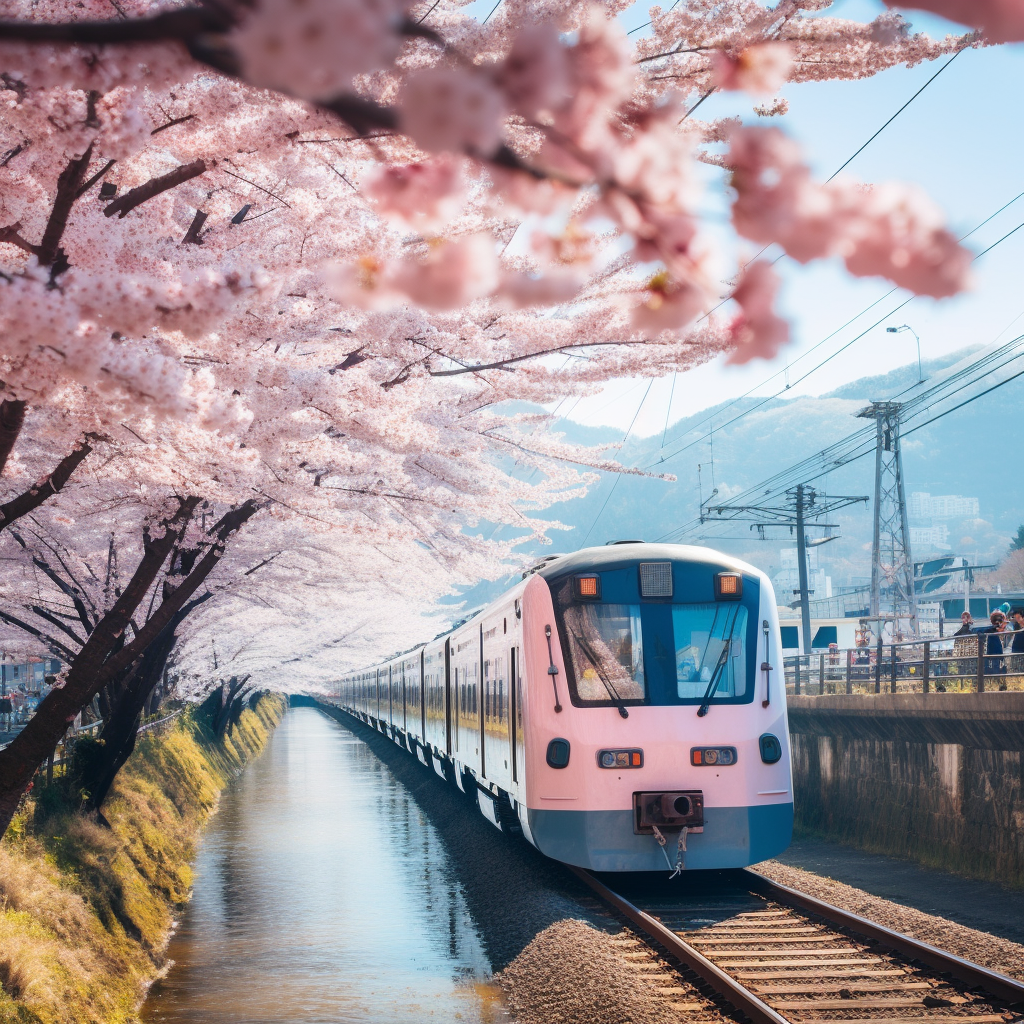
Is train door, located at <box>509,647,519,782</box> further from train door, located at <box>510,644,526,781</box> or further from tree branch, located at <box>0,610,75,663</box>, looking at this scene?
tree branch, located at <box>0,610,75,663</box>

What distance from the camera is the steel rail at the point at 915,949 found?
6367mm

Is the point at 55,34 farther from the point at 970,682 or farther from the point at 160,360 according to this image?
the point at 970,682

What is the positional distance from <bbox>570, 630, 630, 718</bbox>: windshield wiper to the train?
12mm

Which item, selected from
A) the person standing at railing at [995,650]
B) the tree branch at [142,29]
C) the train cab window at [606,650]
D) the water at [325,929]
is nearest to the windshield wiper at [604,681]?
the train cab window at [606,650]

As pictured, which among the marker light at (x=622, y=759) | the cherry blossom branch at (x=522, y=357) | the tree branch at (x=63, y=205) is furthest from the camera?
the marker light at (x=622, y=759)

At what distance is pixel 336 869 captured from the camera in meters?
14.2

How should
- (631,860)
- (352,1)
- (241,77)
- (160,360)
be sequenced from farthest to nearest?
(631,860), (160,360), (241,77), (352,1)

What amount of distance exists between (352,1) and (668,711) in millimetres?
8863

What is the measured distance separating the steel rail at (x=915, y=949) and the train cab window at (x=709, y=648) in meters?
1.75

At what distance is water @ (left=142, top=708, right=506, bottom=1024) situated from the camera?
7996mm

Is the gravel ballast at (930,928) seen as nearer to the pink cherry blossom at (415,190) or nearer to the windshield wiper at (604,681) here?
the windshield wiper at (604,681)

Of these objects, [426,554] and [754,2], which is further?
[426,554]

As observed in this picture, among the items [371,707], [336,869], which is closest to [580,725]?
[336,869]

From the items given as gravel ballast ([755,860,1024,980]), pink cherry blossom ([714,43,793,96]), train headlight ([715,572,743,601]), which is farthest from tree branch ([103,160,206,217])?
gravel ballast ([755,860,1024,980])
